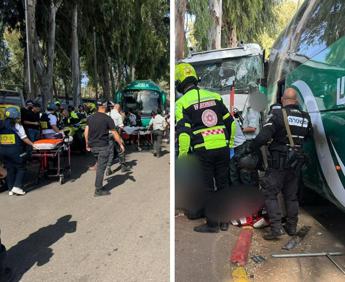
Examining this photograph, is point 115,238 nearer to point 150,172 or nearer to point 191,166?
point 191,166

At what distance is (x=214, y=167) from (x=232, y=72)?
18.5 ft

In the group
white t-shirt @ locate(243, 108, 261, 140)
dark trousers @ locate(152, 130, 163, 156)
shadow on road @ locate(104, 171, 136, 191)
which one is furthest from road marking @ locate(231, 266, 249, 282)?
dark trousers @ locate(152, 130, 163, 156)

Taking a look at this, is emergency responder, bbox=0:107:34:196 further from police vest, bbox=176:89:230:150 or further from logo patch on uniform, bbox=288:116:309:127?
logo patch on uniform, bbox=288:116:309:127

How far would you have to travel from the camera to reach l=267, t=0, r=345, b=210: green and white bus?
436cm

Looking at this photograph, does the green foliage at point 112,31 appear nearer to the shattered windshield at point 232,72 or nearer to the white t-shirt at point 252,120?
the shattered windshield at point 232,72

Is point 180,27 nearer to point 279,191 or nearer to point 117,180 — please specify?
point 279,191

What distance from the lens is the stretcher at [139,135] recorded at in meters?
16.4

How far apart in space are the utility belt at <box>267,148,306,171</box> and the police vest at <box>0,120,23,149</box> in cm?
524

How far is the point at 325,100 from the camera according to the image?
4.67 meters

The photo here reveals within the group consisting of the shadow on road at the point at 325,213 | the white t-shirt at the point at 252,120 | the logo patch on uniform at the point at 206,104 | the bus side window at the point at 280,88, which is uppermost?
the bus side window at the point at 280,88

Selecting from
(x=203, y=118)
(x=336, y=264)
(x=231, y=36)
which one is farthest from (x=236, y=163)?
(x=231, y=36)

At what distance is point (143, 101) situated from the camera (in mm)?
23406

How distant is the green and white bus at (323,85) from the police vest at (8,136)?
205 inches

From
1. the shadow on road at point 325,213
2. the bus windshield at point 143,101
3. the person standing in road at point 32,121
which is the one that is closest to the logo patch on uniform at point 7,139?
the person standing in road at point 32,121
